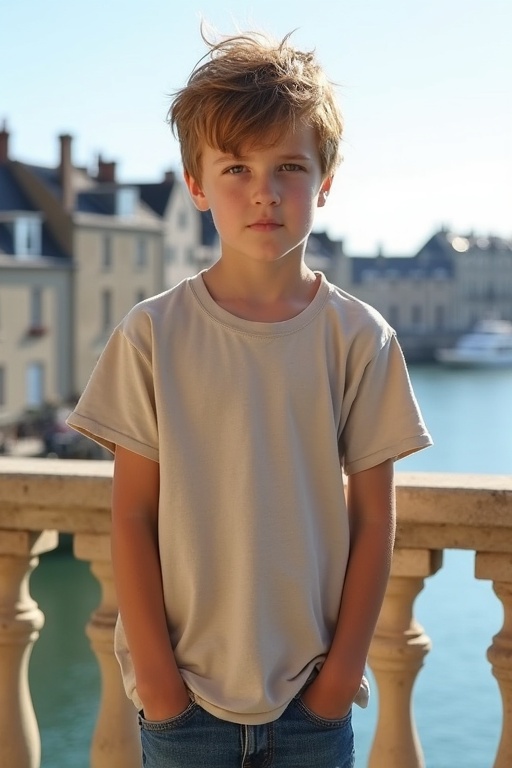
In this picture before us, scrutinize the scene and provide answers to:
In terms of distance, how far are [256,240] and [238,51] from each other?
0.25 m

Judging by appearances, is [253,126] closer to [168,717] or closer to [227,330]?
[227,330]

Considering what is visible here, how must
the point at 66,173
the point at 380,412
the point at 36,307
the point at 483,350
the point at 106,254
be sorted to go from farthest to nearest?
the point at 483,350 < the point at 106,254 < the point at 66,173 < the point at 36,307 < the point at 380,412

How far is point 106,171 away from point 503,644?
39.1 meters

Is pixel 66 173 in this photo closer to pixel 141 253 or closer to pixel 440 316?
pixel 141 253

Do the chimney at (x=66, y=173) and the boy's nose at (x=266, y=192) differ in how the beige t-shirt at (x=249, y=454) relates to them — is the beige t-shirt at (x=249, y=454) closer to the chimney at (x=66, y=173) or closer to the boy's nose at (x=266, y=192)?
the boy's nose at (x=266, y=192)

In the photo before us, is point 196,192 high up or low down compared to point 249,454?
up

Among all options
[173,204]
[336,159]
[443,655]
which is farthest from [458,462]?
[336,159]

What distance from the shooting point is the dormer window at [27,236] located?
34.1 meters

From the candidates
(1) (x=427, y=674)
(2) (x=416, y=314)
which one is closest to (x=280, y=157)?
(1) (x=427, y=674)

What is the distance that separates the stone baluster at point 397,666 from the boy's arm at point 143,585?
2.16 feet

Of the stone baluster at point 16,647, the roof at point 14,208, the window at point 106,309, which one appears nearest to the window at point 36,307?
the roof at point 14,208

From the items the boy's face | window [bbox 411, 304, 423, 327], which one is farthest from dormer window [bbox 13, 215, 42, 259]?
window [bbox 411, 304, 423, 327]

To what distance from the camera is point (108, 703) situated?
7.50ft

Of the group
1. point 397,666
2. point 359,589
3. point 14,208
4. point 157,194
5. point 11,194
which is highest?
point 157,194
